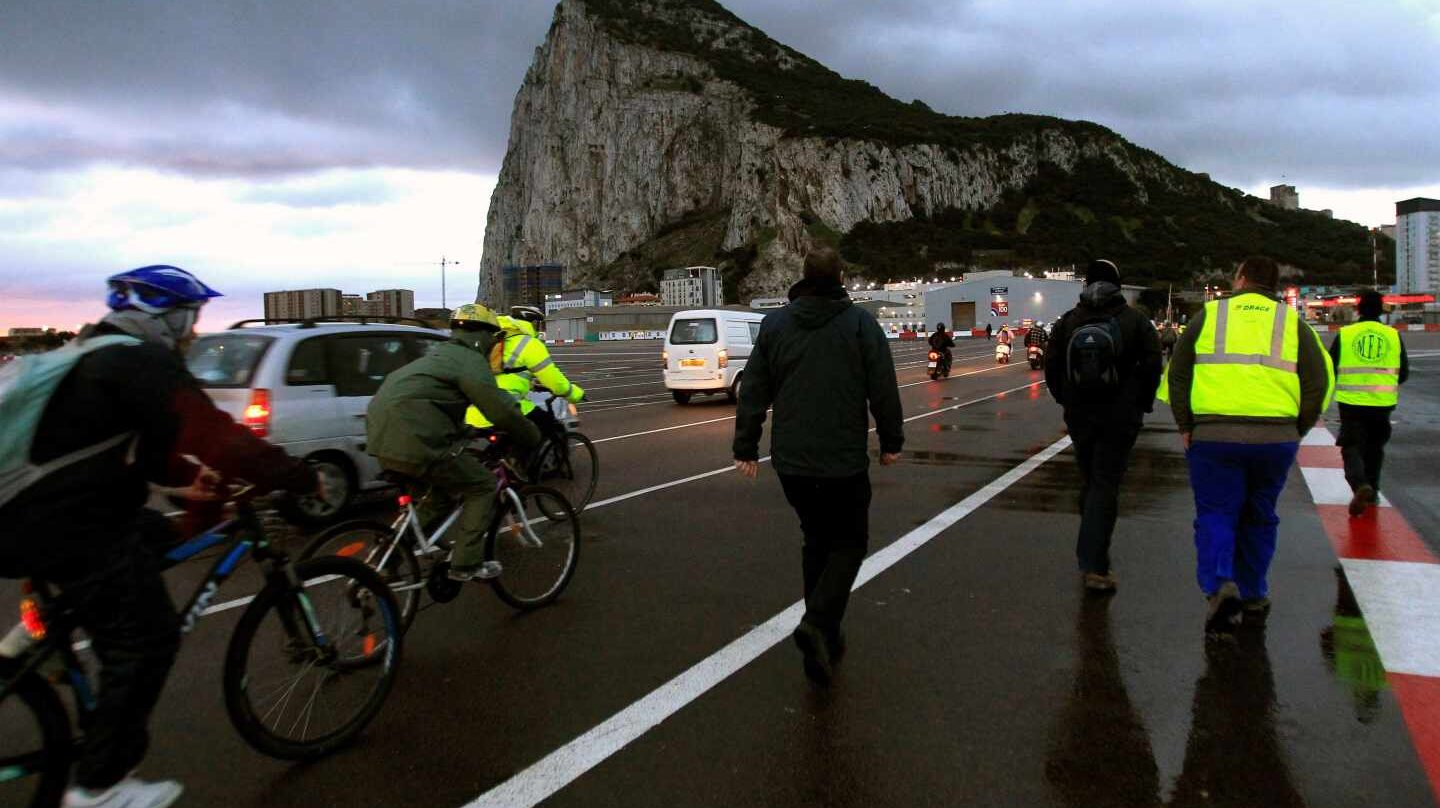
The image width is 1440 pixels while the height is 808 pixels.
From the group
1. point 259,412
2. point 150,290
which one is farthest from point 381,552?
point 259,412

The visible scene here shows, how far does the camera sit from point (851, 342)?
386 cm

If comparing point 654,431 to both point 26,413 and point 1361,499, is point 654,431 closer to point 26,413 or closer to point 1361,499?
point 1361,499

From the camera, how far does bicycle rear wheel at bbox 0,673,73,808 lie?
243cm

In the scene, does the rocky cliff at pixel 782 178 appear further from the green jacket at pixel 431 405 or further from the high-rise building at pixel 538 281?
the green jacket at pixel 431 405

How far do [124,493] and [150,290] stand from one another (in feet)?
2.01

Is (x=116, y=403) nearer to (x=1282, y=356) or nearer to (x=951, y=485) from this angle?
(x=1282, y=356)

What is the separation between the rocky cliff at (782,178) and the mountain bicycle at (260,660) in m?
144

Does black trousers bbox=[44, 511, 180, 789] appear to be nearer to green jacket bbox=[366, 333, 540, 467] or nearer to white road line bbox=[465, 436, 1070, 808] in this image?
white road line bbox=[465, 436, 1070, 808]

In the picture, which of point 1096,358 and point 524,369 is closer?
point 1096,358

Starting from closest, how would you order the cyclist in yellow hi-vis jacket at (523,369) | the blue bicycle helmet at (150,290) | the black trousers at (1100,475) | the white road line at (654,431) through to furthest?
the blue bicycle helmet at (150,290) → the black trousers at (1100,475) → the cyclist in yellow hi-vis jacket at (523,369) → the white road line at (654,431)

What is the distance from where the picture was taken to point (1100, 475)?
16.4ft

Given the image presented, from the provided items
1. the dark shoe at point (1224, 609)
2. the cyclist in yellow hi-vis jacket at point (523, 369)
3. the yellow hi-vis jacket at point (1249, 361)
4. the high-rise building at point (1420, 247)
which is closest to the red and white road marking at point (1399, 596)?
the dark shoe at point (1224, 609)

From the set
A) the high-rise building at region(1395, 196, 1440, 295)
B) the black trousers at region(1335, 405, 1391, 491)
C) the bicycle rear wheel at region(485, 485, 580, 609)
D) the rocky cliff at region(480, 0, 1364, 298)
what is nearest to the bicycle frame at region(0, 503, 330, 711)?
the bicycle rear wheel at region(485, 485, 580, 609)

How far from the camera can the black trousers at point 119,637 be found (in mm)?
2516
